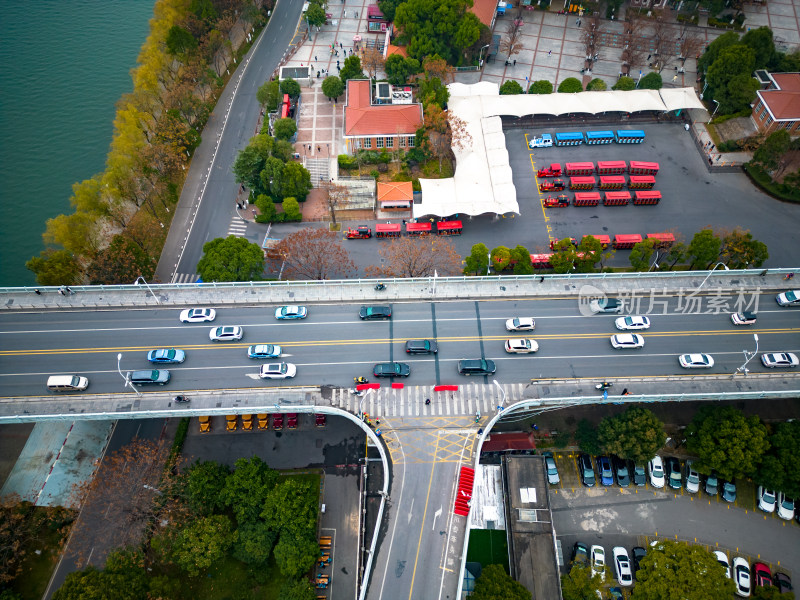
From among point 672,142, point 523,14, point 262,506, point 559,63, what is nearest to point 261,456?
point 262,506

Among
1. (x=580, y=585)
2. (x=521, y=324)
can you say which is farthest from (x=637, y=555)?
(x=521, y=324)

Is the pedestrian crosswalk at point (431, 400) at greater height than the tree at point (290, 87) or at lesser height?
lesser

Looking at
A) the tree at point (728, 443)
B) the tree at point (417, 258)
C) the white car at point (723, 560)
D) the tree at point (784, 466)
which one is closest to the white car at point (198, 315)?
the tree at point (417, 258)

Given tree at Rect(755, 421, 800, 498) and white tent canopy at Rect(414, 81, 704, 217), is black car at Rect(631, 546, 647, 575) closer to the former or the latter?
tree at Rect(755, 421, 800, 498)

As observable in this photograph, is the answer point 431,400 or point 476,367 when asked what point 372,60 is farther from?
point 431,400

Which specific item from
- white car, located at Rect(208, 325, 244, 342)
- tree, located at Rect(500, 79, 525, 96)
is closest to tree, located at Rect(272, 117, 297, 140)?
tree, located at Rect(500, 79, 525, 96)

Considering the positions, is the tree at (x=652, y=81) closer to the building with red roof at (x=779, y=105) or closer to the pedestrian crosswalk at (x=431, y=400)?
the building with red roof at (x=779, y=105)
